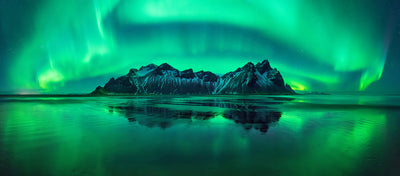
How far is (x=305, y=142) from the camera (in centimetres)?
1404

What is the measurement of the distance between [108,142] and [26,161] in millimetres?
4558

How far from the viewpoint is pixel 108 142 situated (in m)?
13.7

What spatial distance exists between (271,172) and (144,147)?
773 centimetres

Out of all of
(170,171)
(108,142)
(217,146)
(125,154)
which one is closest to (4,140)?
(108,142)

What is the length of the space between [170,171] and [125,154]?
378 cm

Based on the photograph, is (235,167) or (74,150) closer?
(235,167)

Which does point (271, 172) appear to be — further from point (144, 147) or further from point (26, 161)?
point (26, 161)

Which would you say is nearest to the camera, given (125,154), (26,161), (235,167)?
(235,167)

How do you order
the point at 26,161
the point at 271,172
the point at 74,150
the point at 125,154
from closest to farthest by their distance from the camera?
1. the point at 271,172
2. the point at 26,161
3. the point at 125,154
4. the point at 74,150

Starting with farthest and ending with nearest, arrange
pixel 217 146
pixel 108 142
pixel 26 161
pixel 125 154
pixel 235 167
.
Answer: pixel 108 142
pixel 217 146
pixel 125 154
pixel 26 161
pixel 235 167

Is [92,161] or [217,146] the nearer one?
[92,161]

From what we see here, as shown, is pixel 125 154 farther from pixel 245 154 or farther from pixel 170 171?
pixel 245 154

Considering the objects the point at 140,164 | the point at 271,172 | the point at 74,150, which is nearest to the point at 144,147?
the point at 140,164

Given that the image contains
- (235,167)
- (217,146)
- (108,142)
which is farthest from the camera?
(108,142)
